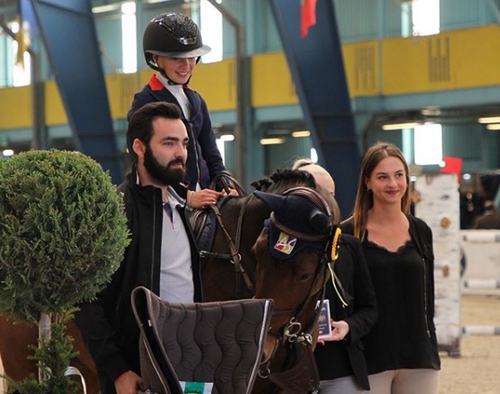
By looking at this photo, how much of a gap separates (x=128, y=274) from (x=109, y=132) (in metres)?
18.2

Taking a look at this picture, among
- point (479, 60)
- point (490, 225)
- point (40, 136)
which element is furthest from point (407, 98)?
point (40, 136)

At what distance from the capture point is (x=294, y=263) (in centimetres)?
336

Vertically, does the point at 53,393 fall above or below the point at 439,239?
above

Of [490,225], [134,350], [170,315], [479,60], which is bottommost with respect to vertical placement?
[490,225]

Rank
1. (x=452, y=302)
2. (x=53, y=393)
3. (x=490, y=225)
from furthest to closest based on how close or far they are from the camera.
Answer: (x=490, y=225) < (x=452, y=302) < (x=53, y=393)

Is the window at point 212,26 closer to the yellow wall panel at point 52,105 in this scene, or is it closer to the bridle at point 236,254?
the yellow wall panel at point 52,105

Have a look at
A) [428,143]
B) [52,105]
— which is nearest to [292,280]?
[428,143]

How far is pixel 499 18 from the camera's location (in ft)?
60.0

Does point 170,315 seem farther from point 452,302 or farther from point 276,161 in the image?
point 276,161

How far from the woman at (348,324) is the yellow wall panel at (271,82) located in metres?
17.9

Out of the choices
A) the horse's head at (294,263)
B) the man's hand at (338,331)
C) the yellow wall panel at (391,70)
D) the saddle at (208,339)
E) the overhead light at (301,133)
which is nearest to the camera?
the saddle at (208,339)

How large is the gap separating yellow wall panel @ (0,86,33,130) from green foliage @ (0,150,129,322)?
83.0ft

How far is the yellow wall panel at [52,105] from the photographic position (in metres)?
25.8

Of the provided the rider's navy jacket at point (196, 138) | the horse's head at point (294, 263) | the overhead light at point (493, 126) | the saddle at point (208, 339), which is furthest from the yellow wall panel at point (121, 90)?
the saddle at point (208, 339)
